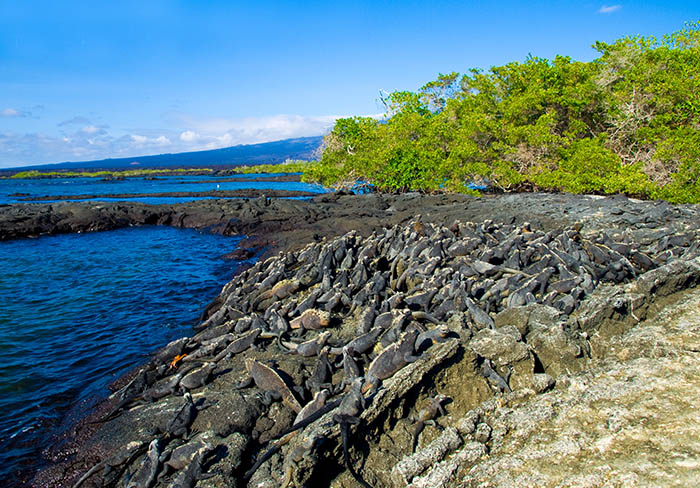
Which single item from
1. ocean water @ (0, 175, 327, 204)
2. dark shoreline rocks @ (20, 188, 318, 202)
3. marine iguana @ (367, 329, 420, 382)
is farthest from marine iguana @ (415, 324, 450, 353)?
ocean water @ (0, 175, 327, 204)

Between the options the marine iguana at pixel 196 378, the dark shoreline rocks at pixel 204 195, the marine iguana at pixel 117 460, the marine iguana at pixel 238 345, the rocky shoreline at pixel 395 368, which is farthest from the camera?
the dark shoreline rocks at pixel 204 195

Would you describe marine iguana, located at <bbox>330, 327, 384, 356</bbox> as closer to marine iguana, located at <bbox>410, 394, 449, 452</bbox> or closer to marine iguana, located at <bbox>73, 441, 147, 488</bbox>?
marine iguana, located at <bbox>410, 394, 449, 452</bbox>

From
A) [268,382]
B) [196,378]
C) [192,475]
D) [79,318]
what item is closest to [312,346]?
[268,382]

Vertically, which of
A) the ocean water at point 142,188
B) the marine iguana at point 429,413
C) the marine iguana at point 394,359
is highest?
the ocean water at point 142,188

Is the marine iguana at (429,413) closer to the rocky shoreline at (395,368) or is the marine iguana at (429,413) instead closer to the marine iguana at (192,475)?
the rocky shoreline at (395,368)

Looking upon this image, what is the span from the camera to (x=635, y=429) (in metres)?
3.70

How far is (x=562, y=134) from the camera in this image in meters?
25.0

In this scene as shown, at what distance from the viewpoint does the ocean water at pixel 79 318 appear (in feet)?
20.6

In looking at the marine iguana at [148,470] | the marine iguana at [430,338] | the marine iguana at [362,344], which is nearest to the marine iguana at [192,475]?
the marine iguana at [148,470]

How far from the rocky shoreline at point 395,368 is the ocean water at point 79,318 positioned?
2.81 ft

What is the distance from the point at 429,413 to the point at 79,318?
9717 millimetres

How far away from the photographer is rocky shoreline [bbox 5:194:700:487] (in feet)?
12.8

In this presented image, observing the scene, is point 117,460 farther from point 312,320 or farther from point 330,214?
point 330,214

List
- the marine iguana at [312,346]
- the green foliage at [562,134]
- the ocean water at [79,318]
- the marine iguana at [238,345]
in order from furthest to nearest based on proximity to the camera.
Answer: the green foliage at [562,134], the marine iguana at [238,345], the ocean water at [79,318], the marine iguana at [312,346]
